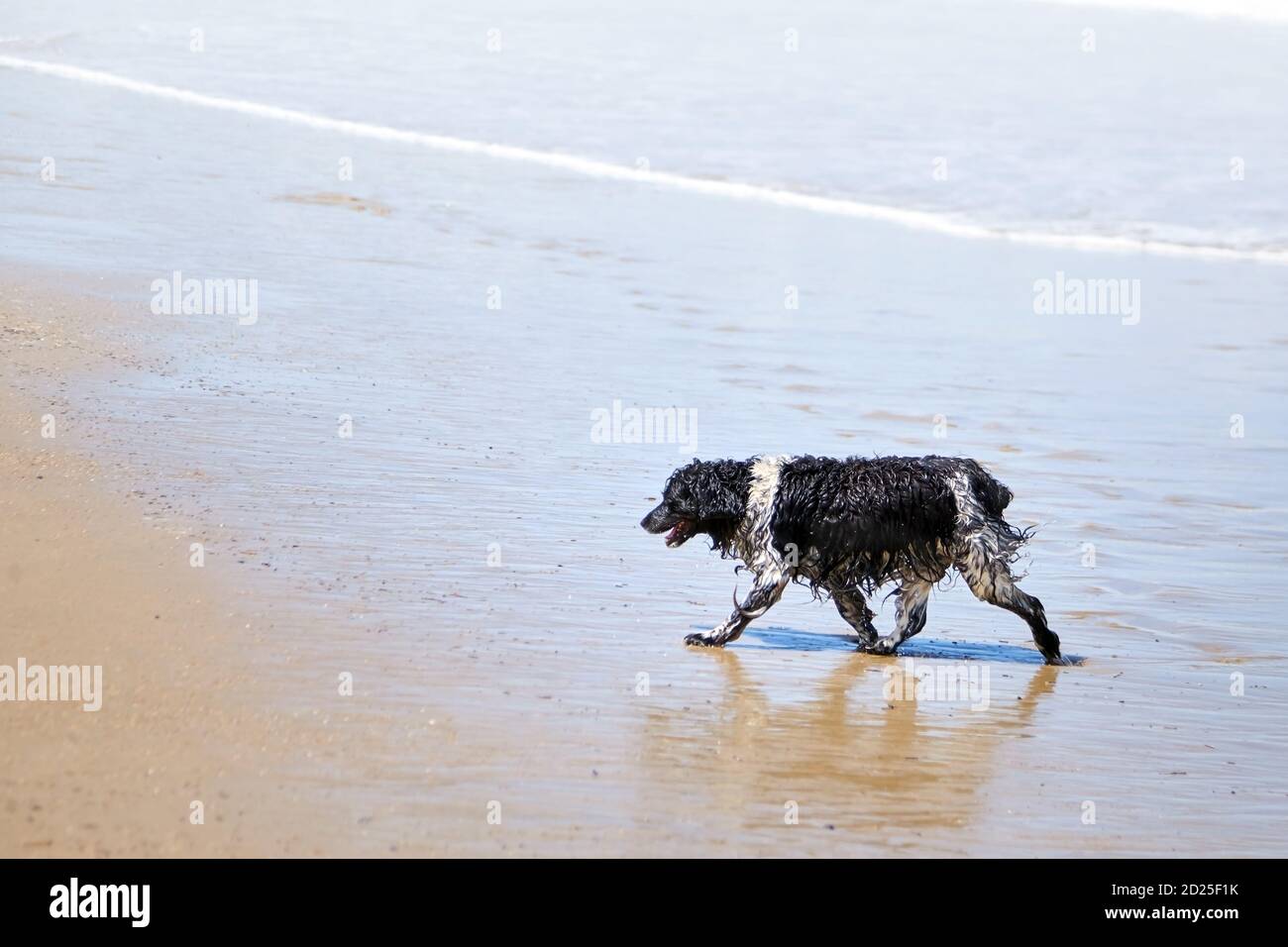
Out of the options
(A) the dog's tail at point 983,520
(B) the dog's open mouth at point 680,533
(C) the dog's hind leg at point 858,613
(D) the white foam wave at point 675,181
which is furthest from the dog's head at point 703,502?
(D) the white foam wave at point 675,181

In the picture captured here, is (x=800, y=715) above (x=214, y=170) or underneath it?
underneath

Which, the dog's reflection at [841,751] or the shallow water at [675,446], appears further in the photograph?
the shallow water at [675,446]

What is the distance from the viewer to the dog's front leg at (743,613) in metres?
6.98

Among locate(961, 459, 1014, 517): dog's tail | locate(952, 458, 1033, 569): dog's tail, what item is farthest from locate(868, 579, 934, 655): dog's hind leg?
locate(961, 459, 1014, 517): dog's tail

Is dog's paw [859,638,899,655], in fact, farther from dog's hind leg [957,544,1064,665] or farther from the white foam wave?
the white foam wave

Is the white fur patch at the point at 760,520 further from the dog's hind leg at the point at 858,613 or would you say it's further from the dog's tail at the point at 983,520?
the dog's tail at the point at 983,520

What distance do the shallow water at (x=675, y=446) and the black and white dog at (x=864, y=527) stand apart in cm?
27

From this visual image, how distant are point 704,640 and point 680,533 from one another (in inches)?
31.0

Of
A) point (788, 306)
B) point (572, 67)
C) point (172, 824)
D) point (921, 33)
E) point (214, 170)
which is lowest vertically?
point (172, 824)

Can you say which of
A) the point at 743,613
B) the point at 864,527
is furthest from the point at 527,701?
the point at 864,527
